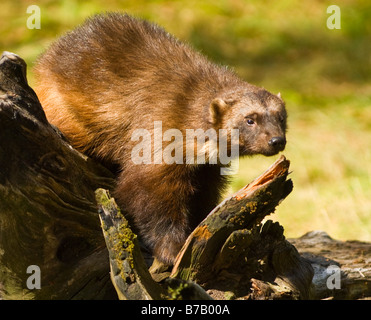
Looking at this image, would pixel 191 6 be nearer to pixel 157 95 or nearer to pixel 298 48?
pixel 298 48

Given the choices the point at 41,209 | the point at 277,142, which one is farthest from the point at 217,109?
the point at 41,209

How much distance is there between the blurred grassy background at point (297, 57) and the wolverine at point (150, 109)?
158 inches

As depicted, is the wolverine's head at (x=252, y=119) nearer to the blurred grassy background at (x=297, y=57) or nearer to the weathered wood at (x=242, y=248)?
the weathered wood at (x=242, y=248)

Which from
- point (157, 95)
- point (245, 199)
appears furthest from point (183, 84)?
point (245, 199)

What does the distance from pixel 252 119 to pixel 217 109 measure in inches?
11.6

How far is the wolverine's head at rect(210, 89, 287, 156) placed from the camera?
5.09 metres

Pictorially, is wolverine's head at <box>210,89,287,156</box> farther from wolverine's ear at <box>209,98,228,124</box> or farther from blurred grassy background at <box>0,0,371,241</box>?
blurred grassy background at <box>0,0,371,241</box>

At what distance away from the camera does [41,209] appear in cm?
445

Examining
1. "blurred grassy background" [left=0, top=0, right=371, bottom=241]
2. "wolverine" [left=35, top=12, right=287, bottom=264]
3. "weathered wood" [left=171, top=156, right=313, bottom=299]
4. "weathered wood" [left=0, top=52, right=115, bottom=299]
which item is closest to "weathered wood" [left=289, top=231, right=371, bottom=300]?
"weathered wood" [left=171, top=156, right=313, bottom=299]

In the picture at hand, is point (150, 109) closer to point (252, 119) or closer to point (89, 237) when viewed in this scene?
point (252, 119)

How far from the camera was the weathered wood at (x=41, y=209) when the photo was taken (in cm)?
Answer: 423

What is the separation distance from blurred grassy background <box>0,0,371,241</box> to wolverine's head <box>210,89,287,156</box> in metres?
4.06

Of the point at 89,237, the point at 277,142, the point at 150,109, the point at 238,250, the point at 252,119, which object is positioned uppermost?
the point at 150,109
